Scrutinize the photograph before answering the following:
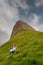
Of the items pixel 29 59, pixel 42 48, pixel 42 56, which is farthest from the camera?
pixel 42 48

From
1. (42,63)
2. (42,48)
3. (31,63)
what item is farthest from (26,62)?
(42,48)

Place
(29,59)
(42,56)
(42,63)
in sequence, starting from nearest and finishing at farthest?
(42,63), (29,59), (42,56)

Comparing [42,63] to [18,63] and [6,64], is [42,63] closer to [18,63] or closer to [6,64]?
[18,63]

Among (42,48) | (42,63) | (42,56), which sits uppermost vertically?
(42,48)

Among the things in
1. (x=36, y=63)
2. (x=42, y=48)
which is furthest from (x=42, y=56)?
(x=42, y=48)

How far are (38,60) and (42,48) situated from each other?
10007 millimetres

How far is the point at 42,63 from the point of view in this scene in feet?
93.9

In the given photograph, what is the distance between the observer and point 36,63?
29094 millimetres

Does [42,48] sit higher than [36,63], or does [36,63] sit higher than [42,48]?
[42,48]

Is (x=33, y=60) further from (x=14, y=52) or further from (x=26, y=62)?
(x=14, y=52)

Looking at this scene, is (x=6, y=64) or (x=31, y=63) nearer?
(x=31, y=63)

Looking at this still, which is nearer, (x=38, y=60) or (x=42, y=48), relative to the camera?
(x=38, y=60)

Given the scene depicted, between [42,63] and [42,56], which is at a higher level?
[42,56]

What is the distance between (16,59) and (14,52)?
6505 millimetres
